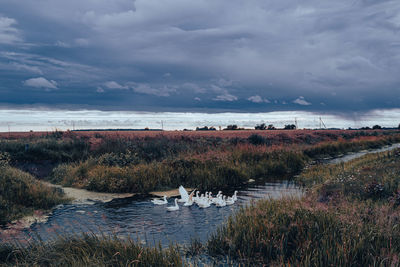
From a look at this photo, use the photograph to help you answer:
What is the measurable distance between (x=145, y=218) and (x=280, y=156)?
49.4 feet

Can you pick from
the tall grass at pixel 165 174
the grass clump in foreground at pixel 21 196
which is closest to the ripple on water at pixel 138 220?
the grass clump in foreground at pixel 21 196

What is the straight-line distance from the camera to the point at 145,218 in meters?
11.3

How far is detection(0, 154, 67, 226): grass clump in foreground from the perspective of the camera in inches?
476

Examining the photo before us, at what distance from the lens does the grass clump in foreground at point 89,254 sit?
6.36 m

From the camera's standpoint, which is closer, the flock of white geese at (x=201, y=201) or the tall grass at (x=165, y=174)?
the flock of white geese at (x=201, y=201)

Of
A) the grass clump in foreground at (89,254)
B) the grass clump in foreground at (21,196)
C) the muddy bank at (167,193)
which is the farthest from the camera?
the muddy bank at (167,193)

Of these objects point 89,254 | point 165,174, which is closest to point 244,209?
point 89,254

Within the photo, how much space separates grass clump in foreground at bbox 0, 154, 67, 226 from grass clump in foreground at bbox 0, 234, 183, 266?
4.90 metres

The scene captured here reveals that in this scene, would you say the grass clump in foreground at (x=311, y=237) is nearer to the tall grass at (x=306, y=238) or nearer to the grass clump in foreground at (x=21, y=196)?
the tall grass at (x=306, y=238)

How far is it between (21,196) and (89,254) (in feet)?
27.4

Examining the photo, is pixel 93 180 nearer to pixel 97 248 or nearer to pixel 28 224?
pixel 28 224

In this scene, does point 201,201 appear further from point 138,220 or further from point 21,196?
point 21,196

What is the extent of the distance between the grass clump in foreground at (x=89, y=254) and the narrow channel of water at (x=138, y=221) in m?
1.14

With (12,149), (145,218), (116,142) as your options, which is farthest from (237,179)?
(12,149)
